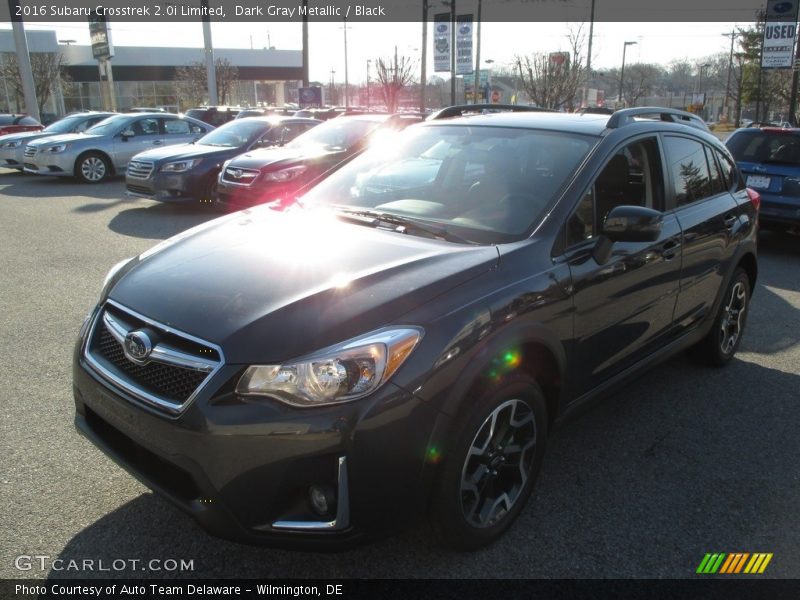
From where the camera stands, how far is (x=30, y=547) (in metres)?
2.67

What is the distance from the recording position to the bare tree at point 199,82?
157ft

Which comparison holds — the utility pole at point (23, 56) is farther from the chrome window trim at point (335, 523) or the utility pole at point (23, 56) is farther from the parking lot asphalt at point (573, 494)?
the chrome window trim at point (335, 523)

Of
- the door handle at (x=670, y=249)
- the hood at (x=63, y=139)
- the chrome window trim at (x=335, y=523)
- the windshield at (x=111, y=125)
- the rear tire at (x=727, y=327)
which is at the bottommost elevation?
the rear tire at (x=727, y=327)

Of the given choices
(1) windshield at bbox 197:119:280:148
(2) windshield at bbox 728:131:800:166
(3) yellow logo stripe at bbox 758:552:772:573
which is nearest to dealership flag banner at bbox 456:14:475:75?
(1) windshield at bbox 197:119:280:148

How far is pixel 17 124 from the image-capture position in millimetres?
21656

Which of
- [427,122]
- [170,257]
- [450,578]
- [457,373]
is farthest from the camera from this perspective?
[427,122]

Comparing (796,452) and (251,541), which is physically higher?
(251,541)

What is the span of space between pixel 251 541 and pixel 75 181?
15697mm

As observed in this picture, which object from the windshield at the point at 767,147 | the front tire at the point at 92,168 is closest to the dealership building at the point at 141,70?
the front tire at the point at 92,168

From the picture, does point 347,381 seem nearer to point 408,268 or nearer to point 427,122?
point 408,268

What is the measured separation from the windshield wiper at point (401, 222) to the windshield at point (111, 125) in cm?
1381

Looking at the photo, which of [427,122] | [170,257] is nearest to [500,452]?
[170,257]

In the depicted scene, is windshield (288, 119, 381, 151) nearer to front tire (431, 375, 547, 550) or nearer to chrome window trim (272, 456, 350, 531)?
front tire (431, 375, 547, 550)

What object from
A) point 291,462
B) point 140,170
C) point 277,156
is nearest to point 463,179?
point 291,462
